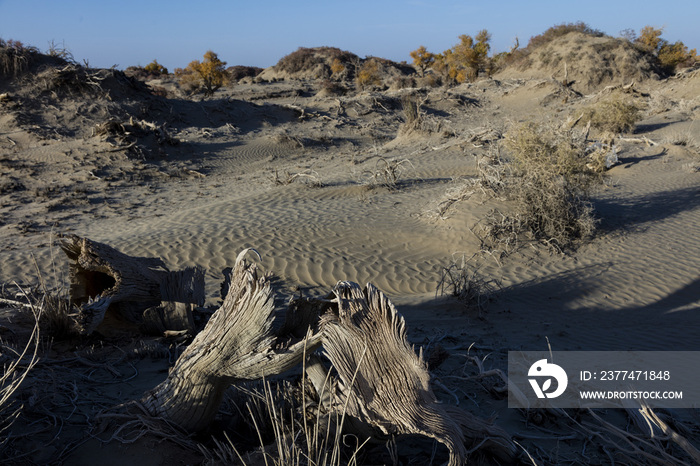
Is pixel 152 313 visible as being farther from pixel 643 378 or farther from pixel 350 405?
pixel 643 378

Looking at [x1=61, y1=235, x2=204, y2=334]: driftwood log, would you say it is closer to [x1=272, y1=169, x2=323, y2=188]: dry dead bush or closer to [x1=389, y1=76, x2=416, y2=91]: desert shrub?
[x1=272, y1=169, x2=323, y2=188]: dry dead bush

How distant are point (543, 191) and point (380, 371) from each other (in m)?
7.37

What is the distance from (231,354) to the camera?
8.16 ft

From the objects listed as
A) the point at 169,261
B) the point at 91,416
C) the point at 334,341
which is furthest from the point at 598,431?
the point at 169,261

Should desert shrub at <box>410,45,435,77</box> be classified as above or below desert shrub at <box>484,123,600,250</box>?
above

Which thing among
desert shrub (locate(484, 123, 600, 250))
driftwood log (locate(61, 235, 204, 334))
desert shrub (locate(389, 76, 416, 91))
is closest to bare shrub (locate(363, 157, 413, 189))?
desert shrub (locate(484, 123, 600, 250))

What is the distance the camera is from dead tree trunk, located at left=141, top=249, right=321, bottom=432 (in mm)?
2365

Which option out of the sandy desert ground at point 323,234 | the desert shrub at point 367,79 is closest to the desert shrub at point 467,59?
the desert shrub at point 367,79

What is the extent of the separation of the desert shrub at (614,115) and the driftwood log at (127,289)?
16900mm

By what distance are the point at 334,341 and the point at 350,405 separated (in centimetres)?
31

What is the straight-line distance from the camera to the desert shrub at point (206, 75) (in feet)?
97.7

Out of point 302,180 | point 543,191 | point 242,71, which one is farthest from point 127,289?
point 242,71

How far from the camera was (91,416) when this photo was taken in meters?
2.89

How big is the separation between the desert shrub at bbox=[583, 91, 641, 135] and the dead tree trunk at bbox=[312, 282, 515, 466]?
17.7 metres
